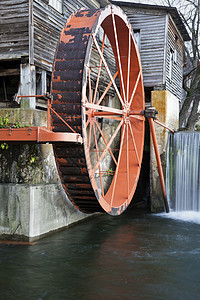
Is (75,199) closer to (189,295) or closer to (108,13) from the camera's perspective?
(189,295)

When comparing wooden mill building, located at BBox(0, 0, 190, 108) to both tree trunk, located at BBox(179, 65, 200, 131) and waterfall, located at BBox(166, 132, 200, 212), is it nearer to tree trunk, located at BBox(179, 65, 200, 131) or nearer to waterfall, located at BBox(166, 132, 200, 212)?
waterfall, located at BBox(166, 132, 200, 212)

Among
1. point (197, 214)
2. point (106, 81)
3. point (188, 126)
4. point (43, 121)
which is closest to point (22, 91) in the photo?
point (43, 121)

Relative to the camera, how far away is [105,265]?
20.2 ft

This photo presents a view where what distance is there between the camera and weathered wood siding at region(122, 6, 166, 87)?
1288 cm

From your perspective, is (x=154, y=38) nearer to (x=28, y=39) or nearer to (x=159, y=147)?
(x=159, y=147)

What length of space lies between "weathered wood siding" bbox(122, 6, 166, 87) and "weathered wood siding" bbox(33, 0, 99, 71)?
4.32 meters

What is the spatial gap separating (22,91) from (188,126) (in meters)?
12.7

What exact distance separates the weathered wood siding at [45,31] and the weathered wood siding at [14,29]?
23cm

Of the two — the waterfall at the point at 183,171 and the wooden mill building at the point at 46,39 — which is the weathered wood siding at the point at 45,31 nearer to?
the wooden mill building at the point at 46,39

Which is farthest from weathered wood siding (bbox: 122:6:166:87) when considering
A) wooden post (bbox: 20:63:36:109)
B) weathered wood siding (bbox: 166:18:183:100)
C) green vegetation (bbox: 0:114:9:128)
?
green vegetation (bbox: 0:114:9:128)

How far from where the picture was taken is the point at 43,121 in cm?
771

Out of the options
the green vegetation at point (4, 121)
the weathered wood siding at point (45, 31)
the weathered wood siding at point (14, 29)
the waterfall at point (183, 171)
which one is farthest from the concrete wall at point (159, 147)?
the green vegetation at point (4, 121)

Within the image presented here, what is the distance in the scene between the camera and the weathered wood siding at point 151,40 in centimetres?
1288

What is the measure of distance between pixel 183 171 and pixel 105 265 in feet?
20.4
